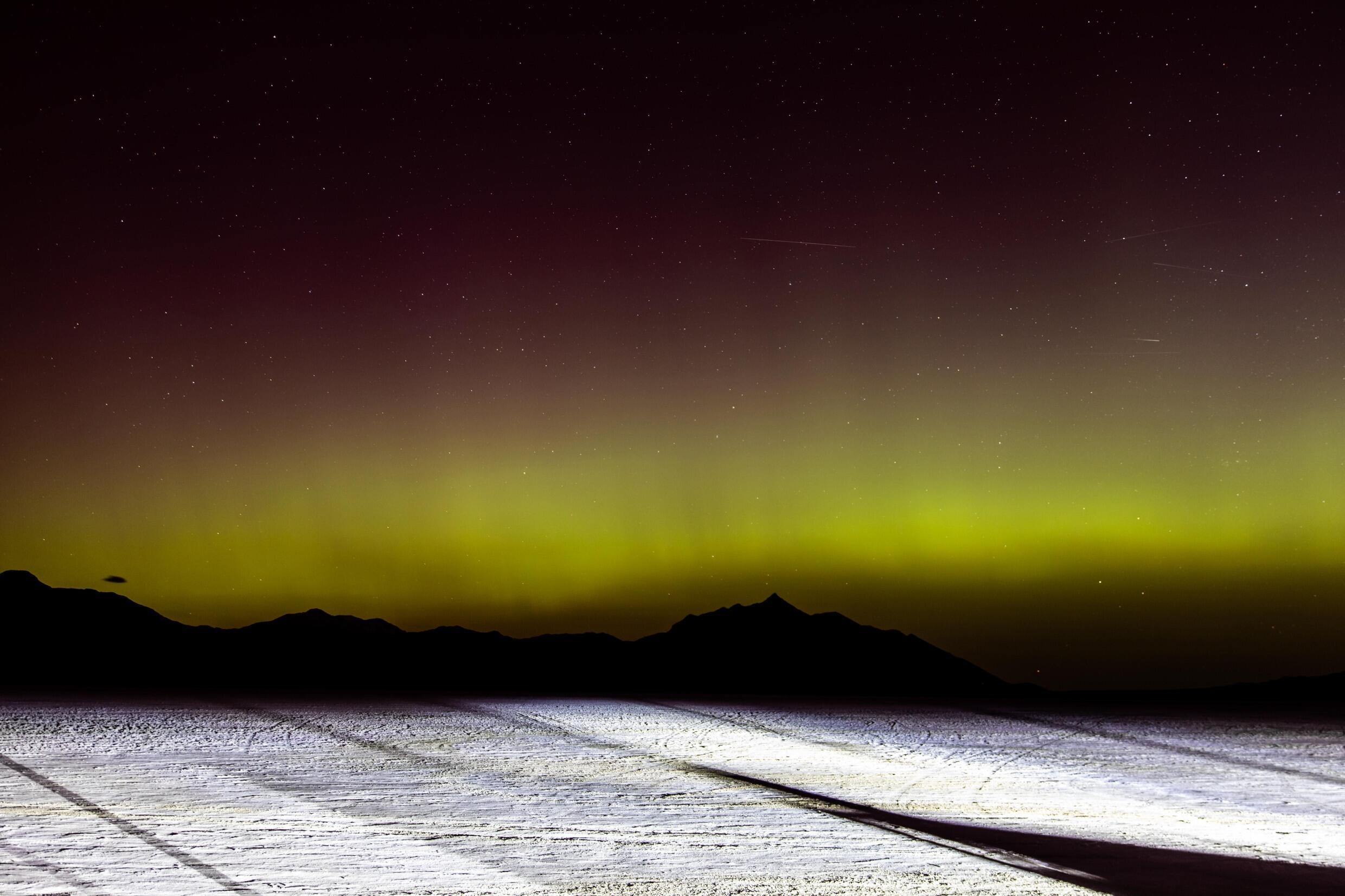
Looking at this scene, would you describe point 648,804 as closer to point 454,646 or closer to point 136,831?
point 136,831

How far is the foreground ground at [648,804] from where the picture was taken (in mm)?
7898

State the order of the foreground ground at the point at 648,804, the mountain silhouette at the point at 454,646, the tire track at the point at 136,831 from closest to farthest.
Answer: the tire track at the point at 136,831 < the foreground ground at the point at 648,804 < the mountain silhouette at the point at 454,646

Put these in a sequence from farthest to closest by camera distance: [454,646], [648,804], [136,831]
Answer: [454,646], [648,804], [136,831]

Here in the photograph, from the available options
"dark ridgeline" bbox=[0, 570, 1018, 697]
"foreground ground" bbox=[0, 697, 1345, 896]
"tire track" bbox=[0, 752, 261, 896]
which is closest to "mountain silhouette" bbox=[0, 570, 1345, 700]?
"dark ridgeline" bbox=[0, 570, 1018, 697]

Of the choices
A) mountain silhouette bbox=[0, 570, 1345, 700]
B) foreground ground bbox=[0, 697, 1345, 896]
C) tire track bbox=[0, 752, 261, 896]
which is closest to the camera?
tire track bbox=[0, 752, 261, 896]

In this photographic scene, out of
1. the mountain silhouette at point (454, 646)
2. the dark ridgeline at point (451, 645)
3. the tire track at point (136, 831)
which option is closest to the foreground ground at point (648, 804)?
the tire track at point (136, 831)

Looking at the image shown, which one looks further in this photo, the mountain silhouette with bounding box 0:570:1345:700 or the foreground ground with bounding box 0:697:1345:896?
the mountain silhouette with bounding box 0:570:1345:700

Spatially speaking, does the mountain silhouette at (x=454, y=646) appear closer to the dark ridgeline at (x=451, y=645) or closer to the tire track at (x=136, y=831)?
the dark ridgeline at (x=451, y=645)

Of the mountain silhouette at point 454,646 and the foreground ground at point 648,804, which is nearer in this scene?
the foreground ground at point 648,804

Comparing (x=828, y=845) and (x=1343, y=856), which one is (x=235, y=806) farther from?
(x=1343, y=856)

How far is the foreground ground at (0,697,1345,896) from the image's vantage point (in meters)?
7.90

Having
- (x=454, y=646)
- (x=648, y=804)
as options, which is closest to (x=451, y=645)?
(x=454, y=646)

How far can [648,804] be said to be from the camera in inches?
418

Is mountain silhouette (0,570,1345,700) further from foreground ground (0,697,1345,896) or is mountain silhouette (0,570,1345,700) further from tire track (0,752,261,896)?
tire track (0,752,261,896)
